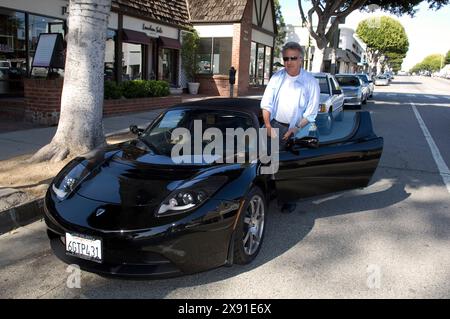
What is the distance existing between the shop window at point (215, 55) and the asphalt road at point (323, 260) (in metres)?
16.8

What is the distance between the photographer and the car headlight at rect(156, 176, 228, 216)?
9.91ft

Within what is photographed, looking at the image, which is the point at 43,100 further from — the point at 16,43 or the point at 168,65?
the point at 168,65

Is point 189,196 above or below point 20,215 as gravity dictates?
above

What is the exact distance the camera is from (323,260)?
12.1 feet

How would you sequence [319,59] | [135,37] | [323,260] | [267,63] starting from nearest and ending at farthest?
[323,260]
[135,37]
[319,59]
[267,63]

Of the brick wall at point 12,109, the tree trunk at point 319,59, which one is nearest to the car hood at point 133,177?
the brick wall at point 12,109

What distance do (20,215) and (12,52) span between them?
9.24 m

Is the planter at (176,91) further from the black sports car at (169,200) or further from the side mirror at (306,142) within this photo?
the side mirror at (306,142)

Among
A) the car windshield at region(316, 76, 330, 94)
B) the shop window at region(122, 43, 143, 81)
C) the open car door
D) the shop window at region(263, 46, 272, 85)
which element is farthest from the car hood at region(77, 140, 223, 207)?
the shop window at region(263, 46, 272, 85)

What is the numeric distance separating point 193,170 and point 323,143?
1748 millimetres

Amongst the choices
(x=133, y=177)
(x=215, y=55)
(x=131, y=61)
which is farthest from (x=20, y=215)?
(x=215, y=55)

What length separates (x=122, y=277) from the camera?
2.82m
